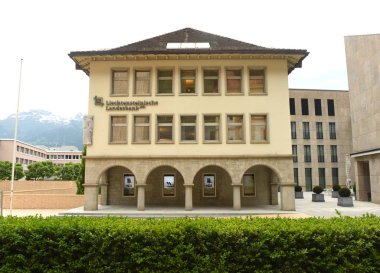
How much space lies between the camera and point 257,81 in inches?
984

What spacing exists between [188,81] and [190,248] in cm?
1932

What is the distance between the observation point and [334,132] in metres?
57.5

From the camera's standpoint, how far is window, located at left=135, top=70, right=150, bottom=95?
24981 millimetres

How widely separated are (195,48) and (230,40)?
3.93 m

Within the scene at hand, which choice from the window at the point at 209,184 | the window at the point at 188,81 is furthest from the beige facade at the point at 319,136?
the window at the point at 188,81

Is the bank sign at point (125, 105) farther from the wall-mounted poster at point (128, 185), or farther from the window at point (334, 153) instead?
the window at point (334, 153)

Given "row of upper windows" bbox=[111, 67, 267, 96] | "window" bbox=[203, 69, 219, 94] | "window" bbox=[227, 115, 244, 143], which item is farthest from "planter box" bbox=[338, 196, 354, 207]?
"window" bbox=[203, 69, 219, 94]

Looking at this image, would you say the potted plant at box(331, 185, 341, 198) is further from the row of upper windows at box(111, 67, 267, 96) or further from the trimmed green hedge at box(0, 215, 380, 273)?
the trimmed green hedge at box(0, 215, 380, 273)

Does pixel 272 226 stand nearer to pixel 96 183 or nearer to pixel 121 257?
pixel 121 257

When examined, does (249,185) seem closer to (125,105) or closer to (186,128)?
(186,128)

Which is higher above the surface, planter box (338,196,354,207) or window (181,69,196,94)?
window (181,69,196,94)

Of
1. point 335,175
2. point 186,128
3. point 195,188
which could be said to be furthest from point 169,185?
point 335,175

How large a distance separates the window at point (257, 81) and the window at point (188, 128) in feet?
16.9

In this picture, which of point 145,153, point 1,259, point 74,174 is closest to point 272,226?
point 1,259
